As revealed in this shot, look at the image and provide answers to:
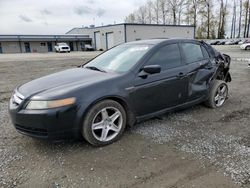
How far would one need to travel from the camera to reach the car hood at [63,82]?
3.12 metres

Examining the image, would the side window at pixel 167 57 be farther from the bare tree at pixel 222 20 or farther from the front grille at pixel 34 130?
the bare tree at pixel 222 20

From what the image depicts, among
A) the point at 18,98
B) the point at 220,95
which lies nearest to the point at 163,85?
the point at 220,95

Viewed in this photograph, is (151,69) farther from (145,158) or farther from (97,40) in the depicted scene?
(97,40)

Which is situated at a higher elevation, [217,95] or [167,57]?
[167,57]

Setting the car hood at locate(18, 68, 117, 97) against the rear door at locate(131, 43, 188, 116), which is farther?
the rear door at locate(131, 43, 188, 116)

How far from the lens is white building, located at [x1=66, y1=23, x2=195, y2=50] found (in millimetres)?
41781

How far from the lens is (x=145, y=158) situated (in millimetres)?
2977

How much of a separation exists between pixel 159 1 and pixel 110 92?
239 ft

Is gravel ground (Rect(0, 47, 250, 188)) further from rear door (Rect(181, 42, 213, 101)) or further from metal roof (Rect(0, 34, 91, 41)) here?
metal roof (Rect(0, 34, 91, 41))

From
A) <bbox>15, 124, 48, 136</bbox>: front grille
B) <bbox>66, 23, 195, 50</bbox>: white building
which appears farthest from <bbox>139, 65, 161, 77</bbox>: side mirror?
<bbox>66, 23, 195, 50</bbox>: white building

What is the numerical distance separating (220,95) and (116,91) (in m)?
2.86

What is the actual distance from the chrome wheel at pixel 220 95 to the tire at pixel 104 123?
2.55 meters

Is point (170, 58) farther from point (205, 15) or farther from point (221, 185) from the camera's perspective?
point (205, 15)

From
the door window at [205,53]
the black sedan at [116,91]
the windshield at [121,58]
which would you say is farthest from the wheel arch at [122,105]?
the door window at [205,53]
